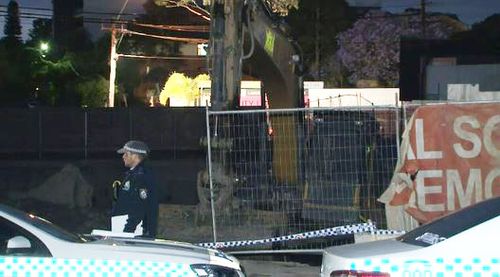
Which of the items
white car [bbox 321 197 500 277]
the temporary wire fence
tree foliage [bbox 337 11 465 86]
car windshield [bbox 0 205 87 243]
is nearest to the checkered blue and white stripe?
car windshield [bbox 0 205 87 243]

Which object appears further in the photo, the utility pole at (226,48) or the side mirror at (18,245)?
the utility pole at (226,48)

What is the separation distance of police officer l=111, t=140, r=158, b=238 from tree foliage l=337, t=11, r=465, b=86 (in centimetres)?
4425

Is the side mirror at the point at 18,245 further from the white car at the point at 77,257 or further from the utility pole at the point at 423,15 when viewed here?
the utility pole at the point at 423,15

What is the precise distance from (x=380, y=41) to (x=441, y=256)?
47.3 meters

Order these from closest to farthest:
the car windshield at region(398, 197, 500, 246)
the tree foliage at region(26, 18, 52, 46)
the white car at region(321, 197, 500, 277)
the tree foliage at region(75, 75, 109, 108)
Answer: the white car at region(321, 197, 500, 277) → the car windshield at region(398, 197, 500, 246) → the tree foliage at region(75, 75, 109, 108) → the tree foliage at region(26, 18, 52, 46)

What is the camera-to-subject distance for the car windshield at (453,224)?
4.90m

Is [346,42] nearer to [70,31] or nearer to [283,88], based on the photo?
[70,31]

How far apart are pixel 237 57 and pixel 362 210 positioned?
138 inches

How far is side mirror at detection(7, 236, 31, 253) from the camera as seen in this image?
5.38m

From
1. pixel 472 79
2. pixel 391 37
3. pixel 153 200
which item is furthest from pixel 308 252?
pixel 391 37

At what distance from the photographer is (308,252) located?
9797 mm

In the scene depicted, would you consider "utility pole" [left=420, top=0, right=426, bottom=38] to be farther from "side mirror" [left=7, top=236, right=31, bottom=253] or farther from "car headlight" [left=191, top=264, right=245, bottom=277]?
"side mirror" [left=7, top=236, right=31, bottom=253]

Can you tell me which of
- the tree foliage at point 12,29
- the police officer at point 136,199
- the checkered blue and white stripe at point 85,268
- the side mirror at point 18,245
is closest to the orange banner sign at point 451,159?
the police officer at point 136,199

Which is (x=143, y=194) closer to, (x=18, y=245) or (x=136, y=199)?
(x=136, y=199)
